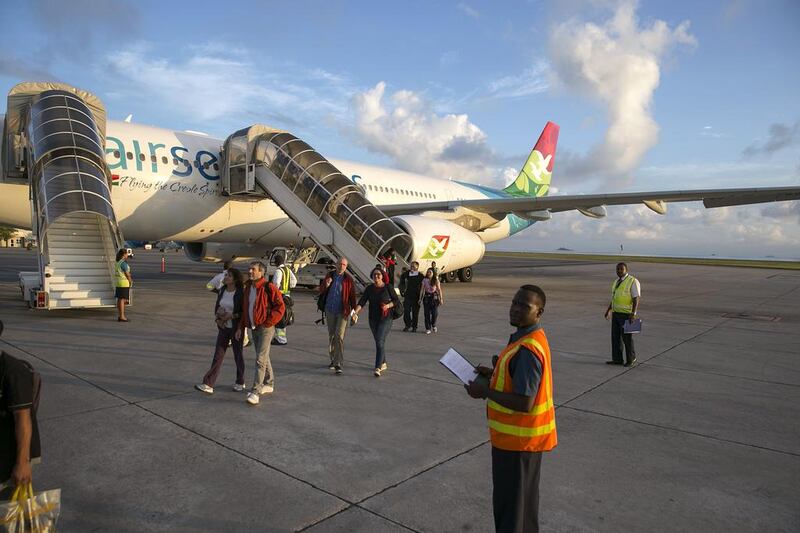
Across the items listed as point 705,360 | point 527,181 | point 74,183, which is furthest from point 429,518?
point 527,181

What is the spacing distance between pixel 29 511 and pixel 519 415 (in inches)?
88.2

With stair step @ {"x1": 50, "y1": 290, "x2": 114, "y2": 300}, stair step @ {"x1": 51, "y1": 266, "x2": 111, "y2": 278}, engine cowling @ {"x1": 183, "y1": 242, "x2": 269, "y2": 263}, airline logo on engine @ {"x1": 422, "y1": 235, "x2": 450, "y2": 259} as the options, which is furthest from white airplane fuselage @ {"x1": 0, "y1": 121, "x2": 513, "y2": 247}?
airline logo on engine @ {"x1": 422, "y1": 235, "x2": 450, "y2": 259}

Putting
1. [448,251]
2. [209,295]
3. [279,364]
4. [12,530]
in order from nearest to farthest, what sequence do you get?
[12,530], [279,364], [209,295], [448,251]

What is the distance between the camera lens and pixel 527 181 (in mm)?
29000

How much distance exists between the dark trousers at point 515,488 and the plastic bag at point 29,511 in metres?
2.02

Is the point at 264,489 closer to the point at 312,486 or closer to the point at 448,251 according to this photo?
the point at 312,486

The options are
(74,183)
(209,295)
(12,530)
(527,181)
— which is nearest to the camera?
(12,530)

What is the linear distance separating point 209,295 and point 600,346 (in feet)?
32.6

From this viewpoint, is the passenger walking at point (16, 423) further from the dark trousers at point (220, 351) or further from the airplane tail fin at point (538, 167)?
the airplane tail fin at point (538, 167)

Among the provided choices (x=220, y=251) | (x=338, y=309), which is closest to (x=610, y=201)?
(x=220, y=251)

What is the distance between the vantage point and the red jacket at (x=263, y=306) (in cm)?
532


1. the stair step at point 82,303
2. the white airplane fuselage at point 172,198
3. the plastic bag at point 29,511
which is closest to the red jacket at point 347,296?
the plastic bag at point 29,511

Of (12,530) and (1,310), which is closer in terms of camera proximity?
(12,530)

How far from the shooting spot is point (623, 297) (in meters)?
7.40
